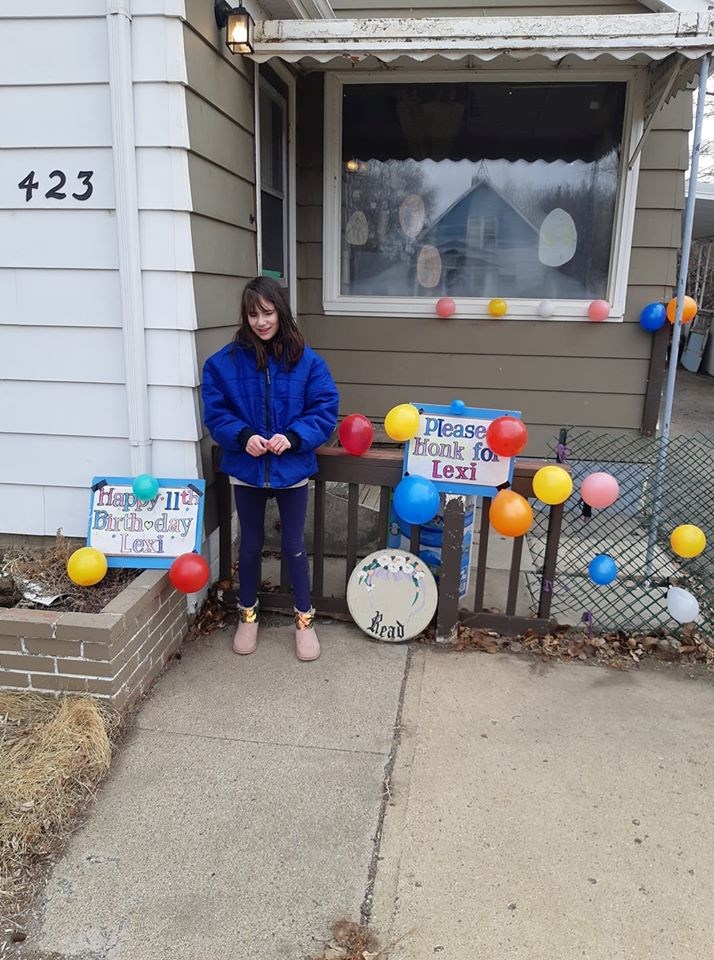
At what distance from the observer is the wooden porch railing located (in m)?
3.17

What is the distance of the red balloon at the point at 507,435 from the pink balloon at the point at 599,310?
216 cm

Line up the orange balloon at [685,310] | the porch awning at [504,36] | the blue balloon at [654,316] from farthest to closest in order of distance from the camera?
the blue balloon at [654,316]
the orange balloon at [685,310]
the porch awning at [504,36]

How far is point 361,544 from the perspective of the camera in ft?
14.2

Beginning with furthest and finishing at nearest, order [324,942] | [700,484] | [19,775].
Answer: [700,484] < [19,775] < [324,942]

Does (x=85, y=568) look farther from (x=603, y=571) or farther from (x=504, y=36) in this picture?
(x=504, y=36)

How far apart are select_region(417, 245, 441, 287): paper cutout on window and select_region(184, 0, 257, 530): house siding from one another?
5.02ft

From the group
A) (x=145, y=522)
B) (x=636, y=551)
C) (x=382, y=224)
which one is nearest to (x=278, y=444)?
(x=145, y=522)

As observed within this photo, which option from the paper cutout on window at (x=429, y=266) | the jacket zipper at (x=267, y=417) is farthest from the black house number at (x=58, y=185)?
the paper cutout on window at (x=429, y=266)

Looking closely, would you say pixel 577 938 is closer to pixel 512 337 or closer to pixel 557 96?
pixel 512 337

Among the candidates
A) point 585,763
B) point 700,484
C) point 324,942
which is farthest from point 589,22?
point 324,942

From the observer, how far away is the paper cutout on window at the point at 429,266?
5.05 m

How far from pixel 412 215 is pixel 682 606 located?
3232 millimetres

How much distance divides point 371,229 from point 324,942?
14.4 ft

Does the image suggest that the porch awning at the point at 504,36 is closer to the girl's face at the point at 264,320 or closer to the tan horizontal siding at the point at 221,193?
the tan horizontal siding at the point at 221,193
